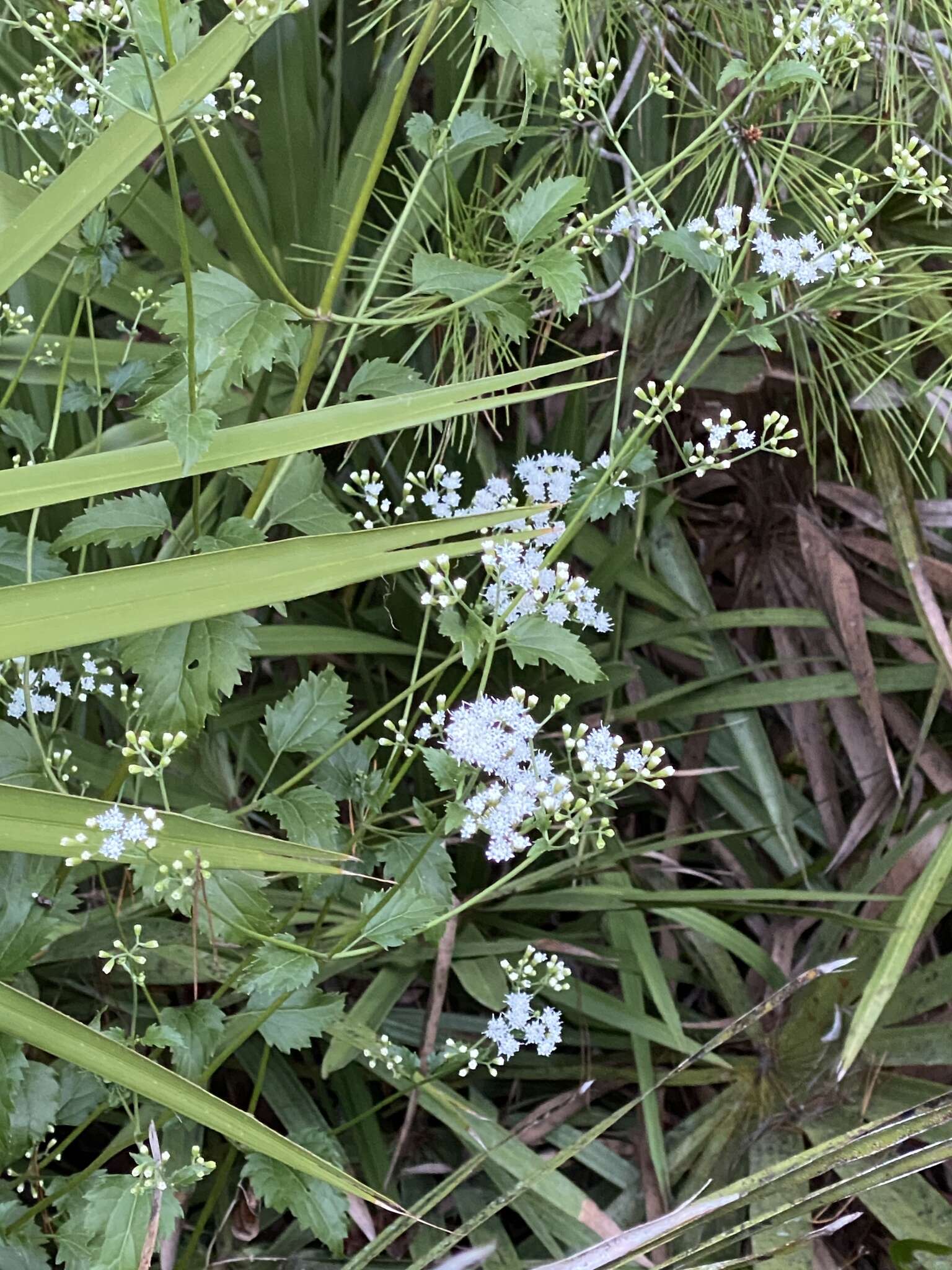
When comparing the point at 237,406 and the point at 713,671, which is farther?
the point at 713,671

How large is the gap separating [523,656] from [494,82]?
0.85 meters

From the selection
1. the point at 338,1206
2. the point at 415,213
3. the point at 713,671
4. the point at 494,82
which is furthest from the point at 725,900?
the point at 494,82

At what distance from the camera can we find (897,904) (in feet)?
3.35

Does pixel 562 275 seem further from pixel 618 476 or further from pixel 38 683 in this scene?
pixel 38 683

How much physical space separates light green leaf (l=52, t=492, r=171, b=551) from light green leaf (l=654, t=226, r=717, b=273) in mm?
379

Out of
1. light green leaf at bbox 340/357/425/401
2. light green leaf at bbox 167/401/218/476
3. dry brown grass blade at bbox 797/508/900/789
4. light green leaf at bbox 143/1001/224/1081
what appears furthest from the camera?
dry brown grass blade at bbox 797/508/900/789

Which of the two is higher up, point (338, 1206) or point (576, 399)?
point (576, 399)

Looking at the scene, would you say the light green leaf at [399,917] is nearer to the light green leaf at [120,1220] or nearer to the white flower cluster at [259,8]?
the light green leaf at [120,1220]

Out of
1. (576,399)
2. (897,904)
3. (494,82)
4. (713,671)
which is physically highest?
(494,82)

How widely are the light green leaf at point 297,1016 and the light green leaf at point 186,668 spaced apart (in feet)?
0.66

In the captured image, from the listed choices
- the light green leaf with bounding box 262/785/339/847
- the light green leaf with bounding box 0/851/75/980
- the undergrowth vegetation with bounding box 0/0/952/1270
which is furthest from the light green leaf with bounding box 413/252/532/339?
the light green leaf with bounding box 0/851/75/980

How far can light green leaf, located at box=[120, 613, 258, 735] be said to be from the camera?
60 centimetres

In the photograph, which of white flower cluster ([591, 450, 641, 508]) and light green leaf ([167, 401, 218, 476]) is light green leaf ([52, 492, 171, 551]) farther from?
white flower cluster ([591, 450, 641, 508])

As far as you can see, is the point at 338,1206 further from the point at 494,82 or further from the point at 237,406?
the point at 494,82
